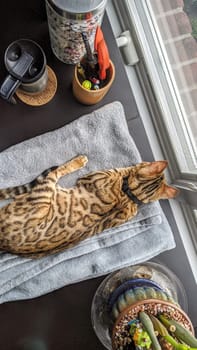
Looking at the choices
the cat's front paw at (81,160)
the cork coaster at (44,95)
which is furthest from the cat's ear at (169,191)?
the cork coaster at (44,95)

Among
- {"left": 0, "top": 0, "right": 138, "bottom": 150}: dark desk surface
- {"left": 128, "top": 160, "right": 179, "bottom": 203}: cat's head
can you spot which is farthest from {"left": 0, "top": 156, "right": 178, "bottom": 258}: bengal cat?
{"left": 0, "top": 0, "right": 138, "bottom": 150}: dark desk surface

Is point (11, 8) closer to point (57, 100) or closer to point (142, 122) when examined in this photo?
point (57, 100)

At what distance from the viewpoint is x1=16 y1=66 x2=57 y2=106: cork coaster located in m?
0.95

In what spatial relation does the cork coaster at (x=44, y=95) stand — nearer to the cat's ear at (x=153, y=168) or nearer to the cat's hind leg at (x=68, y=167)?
the cat's hind leg at (x=68, y=167)

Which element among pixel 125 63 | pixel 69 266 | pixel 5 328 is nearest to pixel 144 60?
pixel 125 63

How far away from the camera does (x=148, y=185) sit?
88 cm

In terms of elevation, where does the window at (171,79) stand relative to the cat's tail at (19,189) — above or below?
above

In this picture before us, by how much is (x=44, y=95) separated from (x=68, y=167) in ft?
0.52

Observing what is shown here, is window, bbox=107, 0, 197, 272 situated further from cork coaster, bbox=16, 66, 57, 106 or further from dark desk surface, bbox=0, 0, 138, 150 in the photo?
cork coaster, bbox=16, 66, 57, 106

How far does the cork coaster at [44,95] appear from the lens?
0.95 metres

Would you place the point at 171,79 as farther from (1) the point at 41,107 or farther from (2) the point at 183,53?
(1) the point at 41,107

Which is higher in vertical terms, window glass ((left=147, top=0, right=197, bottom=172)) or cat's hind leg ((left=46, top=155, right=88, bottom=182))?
window glass ((left=147, top=0, right=197, bottom=172))

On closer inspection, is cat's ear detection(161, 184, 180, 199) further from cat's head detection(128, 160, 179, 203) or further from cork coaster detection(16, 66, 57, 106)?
cork coaster detection(16, 66, 57, 106)

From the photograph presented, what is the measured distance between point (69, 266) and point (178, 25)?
0.49 meters
